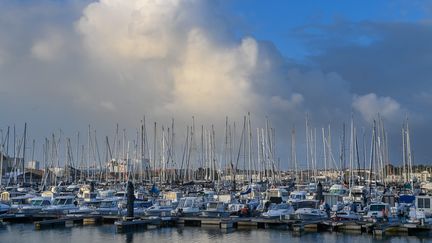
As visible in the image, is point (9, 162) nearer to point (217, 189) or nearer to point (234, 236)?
point (217, 189)

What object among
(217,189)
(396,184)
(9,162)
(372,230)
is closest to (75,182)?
(9,162)

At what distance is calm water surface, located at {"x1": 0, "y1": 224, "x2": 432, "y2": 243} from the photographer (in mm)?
42906

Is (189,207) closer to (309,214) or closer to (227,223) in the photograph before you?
(227,223)

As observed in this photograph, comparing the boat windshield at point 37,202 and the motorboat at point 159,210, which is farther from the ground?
the boat windshield at point 37,202

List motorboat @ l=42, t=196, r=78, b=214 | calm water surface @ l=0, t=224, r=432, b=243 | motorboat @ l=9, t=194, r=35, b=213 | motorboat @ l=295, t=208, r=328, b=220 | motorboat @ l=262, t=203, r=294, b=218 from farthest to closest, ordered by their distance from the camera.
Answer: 1. motorboat @ l=9, t=194, r=35, b=213
2. motorboat @ l=42, t=196, r=78, b=214
3. motorboat @ l=262, t=203, r=294, b=218
4. motorboat @ l=295, t=208, r=328, b=220
5. calm water surface @ l=0, t=224, r=432, b=243

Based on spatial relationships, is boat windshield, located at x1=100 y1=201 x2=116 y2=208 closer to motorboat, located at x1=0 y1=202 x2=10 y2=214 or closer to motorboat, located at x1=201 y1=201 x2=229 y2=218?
motorboat, located at x1=0 y1=202 x2=10 y2=214

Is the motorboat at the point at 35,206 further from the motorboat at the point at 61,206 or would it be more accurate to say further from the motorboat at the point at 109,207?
the motorboat at the point at 109,207

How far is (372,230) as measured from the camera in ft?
148

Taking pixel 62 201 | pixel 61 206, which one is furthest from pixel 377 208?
pixel 62 201

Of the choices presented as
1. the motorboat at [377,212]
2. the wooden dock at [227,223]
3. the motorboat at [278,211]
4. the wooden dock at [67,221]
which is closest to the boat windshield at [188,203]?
the wooden dock at [227,223]

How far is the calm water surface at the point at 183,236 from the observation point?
141ft

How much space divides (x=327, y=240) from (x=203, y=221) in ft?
46.1

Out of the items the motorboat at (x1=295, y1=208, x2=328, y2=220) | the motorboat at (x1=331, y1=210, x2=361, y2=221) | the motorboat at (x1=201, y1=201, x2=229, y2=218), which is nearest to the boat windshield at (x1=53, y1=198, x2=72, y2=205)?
the motorboat at (x1=201, y1=201, x2=229, y2=218)

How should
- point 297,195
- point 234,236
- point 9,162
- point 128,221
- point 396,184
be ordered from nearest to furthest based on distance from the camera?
point 234,236 < point 128,221 < point 297,195 < point 396,184 < point 9,162
